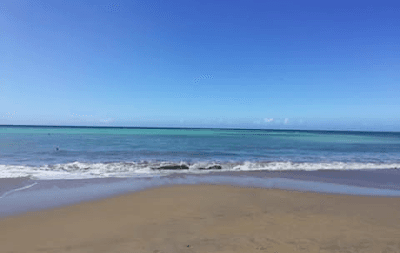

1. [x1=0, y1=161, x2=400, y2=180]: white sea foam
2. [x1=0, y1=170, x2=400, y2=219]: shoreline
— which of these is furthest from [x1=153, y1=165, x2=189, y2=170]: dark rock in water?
[x1=0, y1=170, x2=400, y2=219]: shoreline

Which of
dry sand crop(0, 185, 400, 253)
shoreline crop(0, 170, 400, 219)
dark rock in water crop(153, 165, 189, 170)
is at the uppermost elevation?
dry sand crop(0, 185, 400, 253)

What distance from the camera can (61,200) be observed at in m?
7.70

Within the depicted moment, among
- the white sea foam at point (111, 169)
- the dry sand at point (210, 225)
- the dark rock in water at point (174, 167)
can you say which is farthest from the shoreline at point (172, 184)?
the dark rock in water at point (174, 167)

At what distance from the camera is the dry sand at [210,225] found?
4703 mm

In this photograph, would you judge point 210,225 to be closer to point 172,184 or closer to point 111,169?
point 172,184

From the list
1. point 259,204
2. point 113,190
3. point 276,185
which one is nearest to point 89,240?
point 113,190

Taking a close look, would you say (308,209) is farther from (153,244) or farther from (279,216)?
(153,244)

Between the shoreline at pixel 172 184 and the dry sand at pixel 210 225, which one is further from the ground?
the dry sand at pixel 210 225

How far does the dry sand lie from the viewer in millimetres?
4703

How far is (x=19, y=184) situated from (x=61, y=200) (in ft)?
12.3

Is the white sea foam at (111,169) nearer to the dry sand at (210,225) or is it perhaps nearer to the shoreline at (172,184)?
the shoreline at (172,184)

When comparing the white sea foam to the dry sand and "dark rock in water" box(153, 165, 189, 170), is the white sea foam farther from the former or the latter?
the dry sand

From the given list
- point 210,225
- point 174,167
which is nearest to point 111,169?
point 174,167

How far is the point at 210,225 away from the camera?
5.76 meters
